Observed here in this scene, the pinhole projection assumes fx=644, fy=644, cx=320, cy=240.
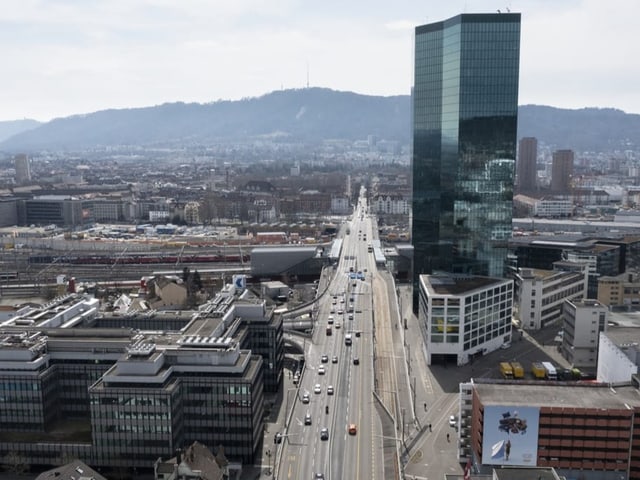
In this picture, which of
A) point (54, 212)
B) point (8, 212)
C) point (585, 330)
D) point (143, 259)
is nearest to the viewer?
point (585, 330)

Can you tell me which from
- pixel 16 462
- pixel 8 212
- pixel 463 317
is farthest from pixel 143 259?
pixel 8 212

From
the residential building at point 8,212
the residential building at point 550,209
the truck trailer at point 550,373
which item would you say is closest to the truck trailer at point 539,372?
the truck trailer at point 550,373

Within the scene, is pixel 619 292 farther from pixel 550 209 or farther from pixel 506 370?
pixel 550 209

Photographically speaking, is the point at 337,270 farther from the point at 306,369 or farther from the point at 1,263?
the point at 1,263

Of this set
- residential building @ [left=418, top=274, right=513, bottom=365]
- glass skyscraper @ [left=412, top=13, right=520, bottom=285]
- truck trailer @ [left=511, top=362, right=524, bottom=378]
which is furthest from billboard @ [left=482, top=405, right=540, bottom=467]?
glass skyscraper @ [left=412, top=13, right=520, bottom=285]

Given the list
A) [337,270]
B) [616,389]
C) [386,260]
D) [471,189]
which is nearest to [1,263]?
[337,270]

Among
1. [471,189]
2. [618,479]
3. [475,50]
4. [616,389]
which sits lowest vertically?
[618,479]

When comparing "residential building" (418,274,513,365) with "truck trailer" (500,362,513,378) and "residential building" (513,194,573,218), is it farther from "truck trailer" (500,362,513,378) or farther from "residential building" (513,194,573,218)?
"residential building" (513,194,573,218)

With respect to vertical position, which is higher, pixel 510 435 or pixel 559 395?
pixel 559 395
